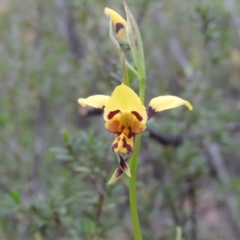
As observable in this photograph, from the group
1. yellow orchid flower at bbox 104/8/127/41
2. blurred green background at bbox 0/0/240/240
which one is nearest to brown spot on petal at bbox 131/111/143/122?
yellow orchid flower at bbox 104/8/127/41

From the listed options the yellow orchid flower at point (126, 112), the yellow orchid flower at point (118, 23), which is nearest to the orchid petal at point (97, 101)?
the yellow orchid flower at point (126, 112)

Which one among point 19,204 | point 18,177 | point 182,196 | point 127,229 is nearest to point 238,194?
point 182,196

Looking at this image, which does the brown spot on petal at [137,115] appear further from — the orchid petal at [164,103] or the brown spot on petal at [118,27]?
the brown spot on petal at [118,27]

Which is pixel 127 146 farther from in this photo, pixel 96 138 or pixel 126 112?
pixel 96 138

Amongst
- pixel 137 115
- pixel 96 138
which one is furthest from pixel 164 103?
pixel 96 138

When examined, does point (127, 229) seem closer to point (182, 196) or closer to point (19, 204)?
point (182, 196)

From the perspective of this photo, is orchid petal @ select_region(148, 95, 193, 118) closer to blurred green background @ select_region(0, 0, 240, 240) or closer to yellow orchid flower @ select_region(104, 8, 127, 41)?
yellow orchid flower @ select_region(104, 8, 127, 41)
